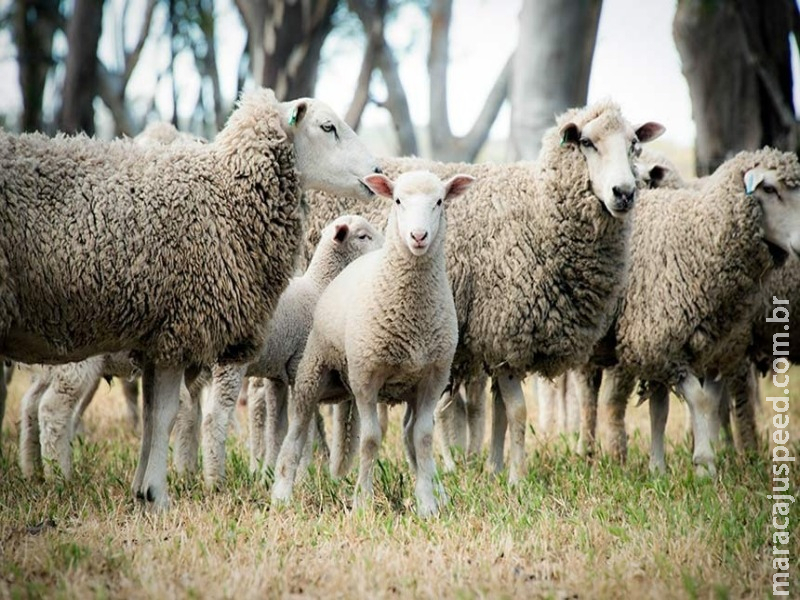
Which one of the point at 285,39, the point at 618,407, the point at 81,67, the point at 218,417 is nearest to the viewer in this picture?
the point at 218,417

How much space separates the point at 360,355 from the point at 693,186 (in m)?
4.30

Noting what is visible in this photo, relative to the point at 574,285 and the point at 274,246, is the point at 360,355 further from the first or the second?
A: the point at 574,285

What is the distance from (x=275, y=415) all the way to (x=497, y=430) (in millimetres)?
1413

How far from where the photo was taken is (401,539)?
16.5 ft

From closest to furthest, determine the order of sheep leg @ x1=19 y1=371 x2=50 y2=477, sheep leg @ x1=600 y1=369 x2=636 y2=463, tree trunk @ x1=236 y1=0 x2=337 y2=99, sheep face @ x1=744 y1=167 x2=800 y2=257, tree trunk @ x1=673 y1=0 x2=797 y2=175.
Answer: sheep face @ x1=744 y1=167 x2=800 y2=257
sheep leg @ x1=19 y1=371 x2=50 y2=477
sheep leg @ x1=600 y1=369 x2=636 y2=463
tree trunk @ x1=673 y1=0 x2=797 y2=175
tree trunk @ x1=236 y1=0 x2=337 y2=99

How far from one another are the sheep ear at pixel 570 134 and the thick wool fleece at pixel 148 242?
1.77 metres

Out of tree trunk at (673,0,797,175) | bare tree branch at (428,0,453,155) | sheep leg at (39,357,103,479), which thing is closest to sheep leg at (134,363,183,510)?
sheep leg at (39,357,103,479)

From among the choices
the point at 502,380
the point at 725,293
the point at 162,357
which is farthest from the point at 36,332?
the point at 725,293

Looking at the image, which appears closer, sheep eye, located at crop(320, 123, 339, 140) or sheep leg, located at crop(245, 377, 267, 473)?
sheep eye, located at crop(320, 123, 339, 140)

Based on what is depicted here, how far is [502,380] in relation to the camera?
6.82 meters

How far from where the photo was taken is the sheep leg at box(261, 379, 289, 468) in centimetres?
689

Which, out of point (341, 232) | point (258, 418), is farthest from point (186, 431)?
point (341, 232)

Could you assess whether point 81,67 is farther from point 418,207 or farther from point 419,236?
point 419,236

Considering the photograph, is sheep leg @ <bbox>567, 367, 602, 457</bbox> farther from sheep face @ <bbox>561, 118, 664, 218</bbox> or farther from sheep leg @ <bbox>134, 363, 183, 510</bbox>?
sheep leg @ <bbox>134, 363, 183, 510</bbox>
